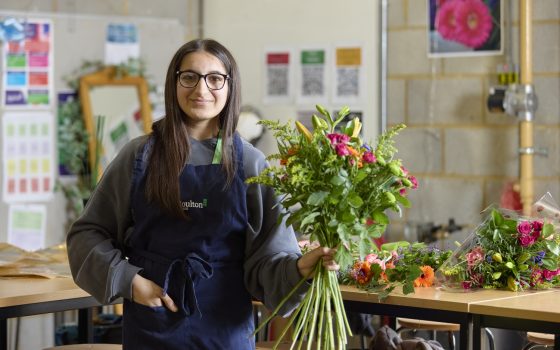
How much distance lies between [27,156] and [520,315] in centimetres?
368

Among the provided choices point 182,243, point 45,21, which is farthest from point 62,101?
point 182,243

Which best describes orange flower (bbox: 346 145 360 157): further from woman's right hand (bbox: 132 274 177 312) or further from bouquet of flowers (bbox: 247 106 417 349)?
woman's right hand (bbox: 132 274 177 312)

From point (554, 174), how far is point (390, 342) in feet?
7.95

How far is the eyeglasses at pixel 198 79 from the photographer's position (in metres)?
2.54

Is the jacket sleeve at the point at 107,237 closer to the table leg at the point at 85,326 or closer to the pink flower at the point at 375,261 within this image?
the pink flower at the point at 375,261

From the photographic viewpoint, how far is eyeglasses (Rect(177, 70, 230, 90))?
8.33 feet

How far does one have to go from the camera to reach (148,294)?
2535 millimetres

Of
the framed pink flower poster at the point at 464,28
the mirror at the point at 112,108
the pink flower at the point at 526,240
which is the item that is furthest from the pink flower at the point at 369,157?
the mirror at the point at 112,108

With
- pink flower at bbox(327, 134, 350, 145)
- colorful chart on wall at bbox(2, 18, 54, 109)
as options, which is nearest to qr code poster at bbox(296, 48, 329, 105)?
colorful chart on wall at bbox(2, 18, 54, 109)

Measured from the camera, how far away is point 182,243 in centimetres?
255

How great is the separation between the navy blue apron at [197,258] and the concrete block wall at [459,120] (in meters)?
3.25

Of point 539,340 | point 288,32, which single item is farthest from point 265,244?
point 288,32

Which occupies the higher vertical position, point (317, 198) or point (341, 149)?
point (341, 149)

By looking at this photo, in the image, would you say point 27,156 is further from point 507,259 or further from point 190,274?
point 190,274
